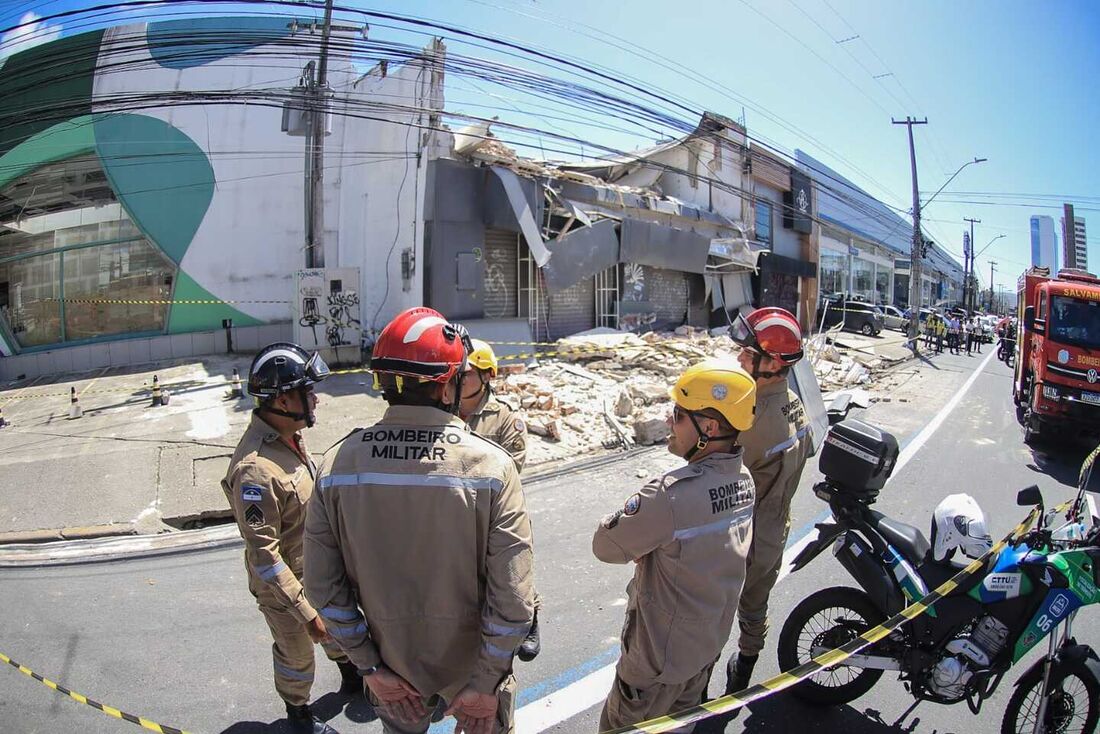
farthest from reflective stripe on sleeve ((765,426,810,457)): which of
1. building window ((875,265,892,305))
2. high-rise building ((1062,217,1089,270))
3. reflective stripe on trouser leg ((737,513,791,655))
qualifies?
building window ((875,265,892,305))

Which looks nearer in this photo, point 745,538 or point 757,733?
point 745,538

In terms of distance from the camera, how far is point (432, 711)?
6.21ft

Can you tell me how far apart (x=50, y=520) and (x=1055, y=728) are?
7.28 metres

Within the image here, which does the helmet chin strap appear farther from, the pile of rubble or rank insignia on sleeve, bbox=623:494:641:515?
the pile of rubble

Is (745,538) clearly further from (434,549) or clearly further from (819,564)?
(819,564)

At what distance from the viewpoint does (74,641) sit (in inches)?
140

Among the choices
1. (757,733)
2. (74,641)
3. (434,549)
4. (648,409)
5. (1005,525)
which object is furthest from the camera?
(648,409)

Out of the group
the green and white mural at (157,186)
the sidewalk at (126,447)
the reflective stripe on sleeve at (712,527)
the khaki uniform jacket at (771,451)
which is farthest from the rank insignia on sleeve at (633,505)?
the green and white mural at (157,186)

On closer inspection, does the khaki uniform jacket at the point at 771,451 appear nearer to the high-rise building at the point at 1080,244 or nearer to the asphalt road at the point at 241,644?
the asphalt road at the point at 241,644

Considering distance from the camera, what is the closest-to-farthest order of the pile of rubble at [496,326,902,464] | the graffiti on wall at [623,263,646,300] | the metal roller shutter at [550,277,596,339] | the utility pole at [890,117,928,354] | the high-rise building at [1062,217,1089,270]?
the pile of rubble at [496,326,902,464]
the metal roller shutter at [550,277,596,339]
the graffiti on wall at [623,263,646,300]
the utility pole at [890,117,928,354]
the high-rise building at [1062,217,1089,270]

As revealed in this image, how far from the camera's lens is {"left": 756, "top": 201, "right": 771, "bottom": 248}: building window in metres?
24.7

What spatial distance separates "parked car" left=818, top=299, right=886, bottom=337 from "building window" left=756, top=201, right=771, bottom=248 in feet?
15.4

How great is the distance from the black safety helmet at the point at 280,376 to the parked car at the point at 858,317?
91.9 ft

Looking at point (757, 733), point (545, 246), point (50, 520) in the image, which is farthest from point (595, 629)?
point (545, 246)
